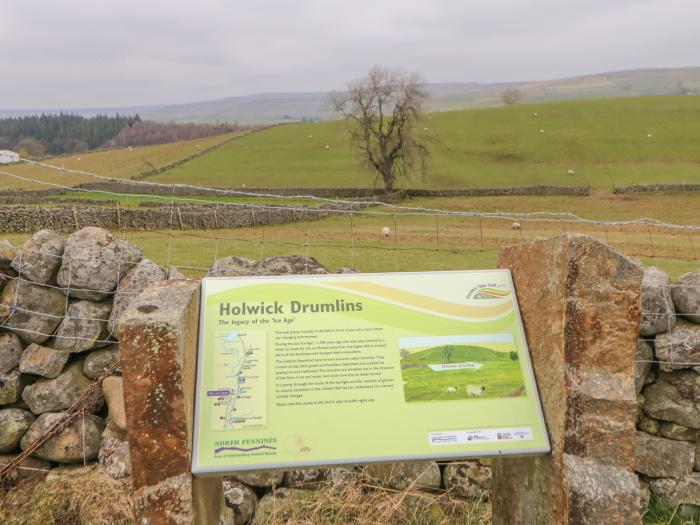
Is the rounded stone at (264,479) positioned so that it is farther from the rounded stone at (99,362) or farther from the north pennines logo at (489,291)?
the north pennines logo at (489,291)

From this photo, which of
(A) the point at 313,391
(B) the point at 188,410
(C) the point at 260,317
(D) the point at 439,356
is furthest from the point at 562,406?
(B) the point at 188,410

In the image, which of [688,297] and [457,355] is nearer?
[457,355]

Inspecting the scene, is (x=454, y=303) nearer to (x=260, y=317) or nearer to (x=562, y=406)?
(x=562, y=406)

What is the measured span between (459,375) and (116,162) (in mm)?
66067

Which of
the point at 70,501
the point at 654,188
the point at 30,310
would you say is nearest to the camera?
the point at 70,501

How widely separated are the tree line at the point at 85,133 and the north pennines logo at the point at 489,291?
94.0 m

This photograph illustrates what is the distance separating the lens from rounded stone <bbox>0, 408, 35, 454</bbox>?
18.5 ft

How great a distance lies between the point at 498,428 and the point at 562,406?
0.46m

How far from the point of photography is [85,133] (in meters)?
108

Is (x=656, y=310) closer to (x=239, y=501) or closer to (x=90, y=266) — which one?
(x=239, y=501)

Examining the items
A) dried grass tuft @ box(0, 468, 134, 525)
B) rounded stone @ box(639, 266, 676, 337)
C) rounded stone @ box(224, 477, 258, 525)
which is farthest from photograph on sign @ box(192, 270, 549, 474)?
rounded stone @ box(639, 266, 676, 337)

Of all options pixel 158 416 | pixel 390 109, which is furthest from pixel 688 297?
pixel 390 109

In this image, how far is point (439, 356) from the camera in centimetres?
391

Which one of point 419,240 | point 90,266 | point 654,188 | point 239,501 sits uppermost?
point 90,266
